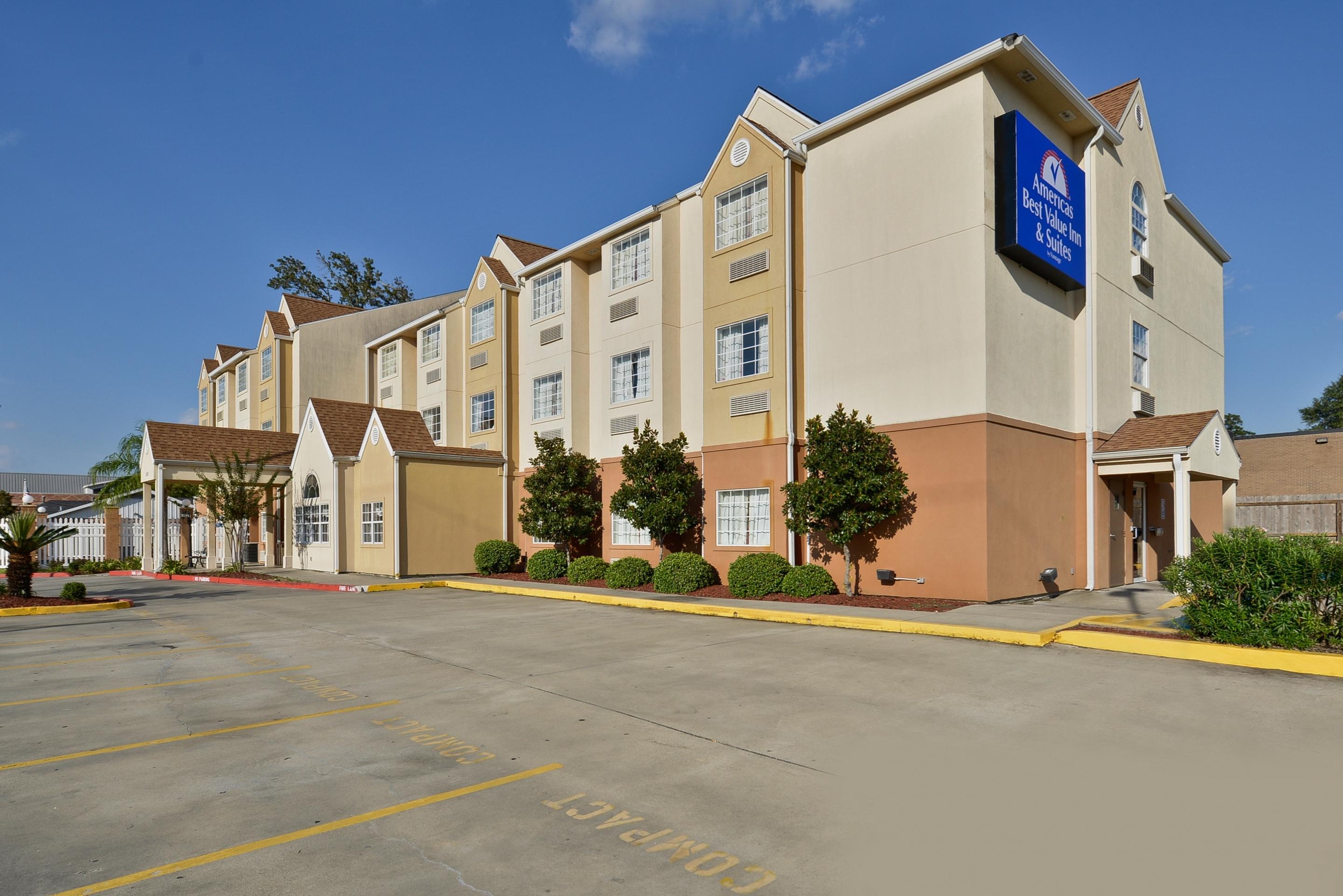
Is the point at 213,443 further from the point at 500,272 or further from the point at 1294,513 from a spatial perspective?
the point at 1294,513

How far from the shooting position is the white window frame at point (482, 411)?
27.7m

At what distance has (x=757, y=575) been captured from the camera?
55.8 feet

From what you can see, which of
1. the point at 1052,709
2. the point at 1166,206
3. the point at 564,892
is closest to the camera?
the point at 564,892

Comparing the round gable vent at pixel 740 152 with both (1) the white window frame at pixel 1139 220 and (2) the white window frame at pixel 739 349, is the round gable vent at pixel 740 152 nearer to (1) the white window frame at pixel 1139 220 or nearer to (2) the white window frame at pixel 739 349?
(2) the white window frame at pixel 739 349

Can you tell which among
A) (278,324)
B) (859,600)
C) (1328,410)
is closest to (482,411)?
(278,324)

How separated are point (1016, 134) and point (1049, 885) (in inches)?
580

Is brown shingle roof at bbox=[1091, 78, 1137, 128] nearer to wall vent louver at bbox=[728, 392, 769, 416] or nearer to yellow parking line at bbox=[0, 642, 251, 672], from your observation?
wall vent louver at bbox=[728, 392, 769, 416]

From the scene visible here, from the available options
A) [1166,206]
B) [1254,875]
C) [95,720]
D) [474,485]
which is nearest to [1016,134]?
[1166,206]

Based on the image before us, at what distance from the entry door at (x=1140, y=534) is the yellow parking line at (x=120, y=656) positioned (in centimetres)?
1921

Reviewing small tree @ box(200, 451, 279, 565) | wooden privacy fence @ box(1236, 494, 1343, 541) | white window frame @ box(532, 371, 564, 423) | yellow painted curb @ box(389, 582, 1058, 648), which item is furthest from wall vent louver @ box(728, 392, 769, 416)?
small tree @ box(200, 451, 279, 565)

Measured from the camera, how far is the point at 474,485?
86.9 ft

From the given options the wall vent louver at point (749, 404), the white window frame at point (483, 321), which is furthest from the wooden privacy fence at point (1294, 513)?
the white window frame at point (483, 321)

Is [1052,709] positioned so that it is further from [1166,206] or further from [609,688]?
[1166,206]

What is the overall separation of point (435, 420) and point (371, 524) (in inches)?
230
